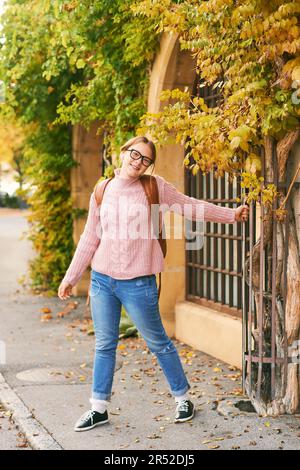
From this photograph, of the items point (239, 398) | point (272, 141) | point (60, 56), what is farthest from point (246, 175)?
point (60, 56)

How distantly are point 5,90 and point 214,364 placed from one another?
5.12 m

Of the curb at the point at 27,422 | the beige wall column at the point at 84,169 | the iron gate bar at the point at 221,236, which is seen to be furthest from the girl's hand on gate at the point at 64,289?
the beige wall column at the point at 84,169

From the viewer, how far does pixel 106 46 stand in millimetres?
8844

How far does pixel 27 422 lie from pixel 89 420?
481 mm

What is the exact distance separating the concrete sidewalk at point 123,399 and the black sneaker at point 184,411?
0.05 meters

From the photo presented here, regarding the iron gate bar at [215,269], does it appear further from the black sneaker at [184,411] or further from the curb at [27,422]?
the curb at [27,422]

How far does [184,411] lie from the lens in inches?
231

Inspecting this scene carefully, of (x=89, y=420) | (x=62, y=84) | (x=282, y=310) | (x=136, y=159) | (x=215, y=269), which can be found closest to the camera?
(x=136, y=159)

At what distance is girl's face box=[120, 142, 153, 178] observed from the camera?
18.4ft

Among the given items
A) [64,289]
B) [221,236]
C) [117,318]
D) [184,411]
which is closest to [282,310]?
[184,411]

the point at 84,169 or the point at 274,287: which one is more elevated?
the point at 84,169

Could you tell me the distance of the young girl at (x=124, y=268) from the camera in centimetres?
562

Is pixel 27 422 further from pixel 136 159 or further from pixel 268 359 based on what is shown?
pixel 136 159

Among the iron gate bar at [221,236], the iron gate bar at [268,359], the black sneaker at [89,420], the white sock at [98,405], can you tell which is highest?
the iron gate bar at [221,236]
